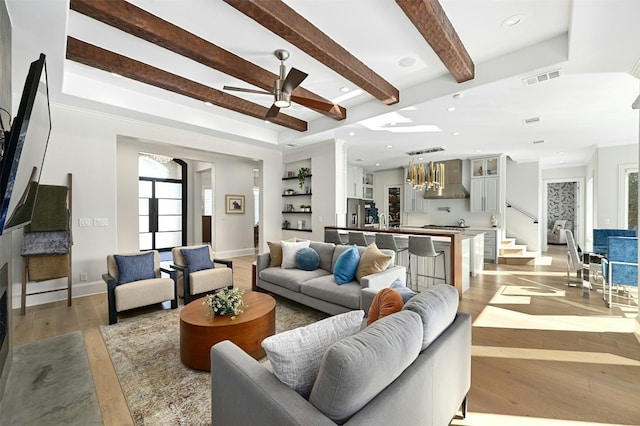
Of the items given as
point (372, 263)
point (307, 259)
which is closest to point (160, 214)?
point (307, 259)

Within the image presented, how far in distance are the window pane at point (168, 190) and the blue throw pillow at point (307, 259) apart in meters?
5.97

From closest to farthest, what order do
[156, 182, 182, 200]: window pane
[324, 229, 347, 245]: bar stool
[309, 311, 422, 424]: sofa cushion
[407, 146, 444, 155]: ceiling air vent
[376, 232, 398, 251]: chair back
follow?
1. [309, 311, 422, 424]: sofa cushion
2. [376, 232, 398, 251]: chair back
3. [324, 229, 347, 245]: bar stool
4. [407, 146, 444, 155]: ceiling air vent
5. [156, 182, 182, 200]: window pane

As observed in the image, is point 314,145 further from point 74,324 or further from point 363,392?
point 363,392

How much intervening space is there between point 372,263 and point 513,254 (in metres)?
5.65

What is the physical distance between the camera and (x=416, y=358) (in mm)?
1313

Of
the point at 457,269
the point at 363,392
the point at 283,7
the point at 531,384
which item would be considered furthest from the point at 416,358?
the point at 457,269

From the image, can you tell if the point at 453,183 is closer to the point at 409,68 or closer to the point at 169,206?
the point at 409,68

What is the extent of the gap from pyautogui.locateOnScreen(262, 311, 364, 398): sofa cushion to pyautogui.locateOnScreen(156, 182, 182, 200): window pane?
27.1 feet

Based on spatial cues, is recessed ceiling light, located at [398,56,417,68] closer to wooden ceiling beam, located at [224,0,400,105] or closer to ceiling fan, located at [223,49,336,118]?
wooden ceiling beam, located at [224,0,400,105]

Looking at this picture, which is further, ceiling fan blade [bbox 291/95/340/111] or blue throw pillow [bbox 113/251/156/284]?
blue throw pillow [bbox 113/251/156/284]

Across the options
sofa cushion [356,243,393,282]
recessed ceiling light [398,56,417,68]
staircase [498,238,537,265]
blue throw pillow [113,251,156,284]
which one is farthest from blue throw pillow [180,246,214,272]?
staircase [498,238,537,265]

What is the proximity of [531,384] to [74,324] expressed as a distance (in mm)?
4500

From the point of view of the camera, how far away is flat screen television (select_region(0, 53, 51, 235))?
46.8 inches

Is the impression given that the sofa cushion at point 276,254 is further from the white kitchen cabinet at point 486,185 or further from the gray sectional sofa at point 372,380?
the white kitchen cabinet at point 486,185
